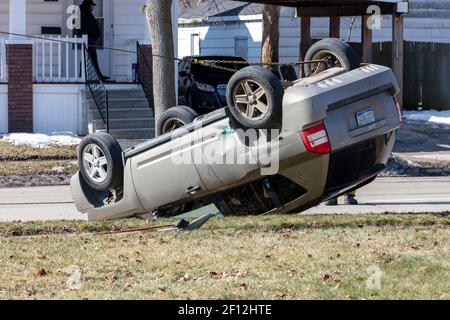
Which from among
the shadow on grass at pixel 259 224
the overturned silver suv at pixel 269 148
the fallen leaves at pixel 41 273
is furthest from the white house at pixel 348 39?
the fallen leaves at pixel 41 273

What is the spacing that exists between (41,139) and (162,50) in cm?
497

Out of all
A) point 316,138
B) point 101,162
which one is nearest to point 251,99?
point 316,138

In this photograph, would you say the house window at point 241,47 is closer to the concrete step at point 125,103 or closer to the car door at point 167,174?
Answer: the concrete step at point 125,103

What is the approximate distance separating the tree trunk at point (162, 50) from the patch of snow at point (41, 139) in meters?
3.78

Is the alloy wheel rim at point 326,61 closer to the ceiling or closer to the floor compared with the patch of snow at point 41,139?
closer to the ceiling

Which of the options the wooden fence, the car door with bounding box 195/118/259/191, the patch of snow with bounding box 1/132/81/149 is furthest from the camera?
the wooden fence

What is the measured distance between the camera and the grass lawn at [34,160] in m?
19.0

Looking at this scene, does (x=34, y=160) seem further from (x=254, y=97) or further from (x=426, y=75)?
(x=426, y=75)

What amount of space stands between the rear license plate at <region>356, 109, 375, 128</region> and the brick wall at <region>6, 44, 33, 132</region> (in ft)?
45.7

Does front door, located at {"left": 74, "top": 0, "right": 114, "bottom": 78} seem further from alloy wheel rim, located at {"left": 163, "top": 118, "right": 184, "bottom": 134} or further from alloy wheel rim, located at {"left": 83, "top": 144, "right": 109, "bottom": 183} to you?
alloy wheel rim, located at {"left": 83, "top": 144, "right": 109, "bottom": 183}

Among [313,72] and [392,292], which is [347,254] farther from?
[313,72]

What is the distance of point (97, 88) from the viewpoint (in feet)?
77.0

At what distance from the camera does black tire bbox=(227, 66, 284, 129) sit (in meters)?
10.6

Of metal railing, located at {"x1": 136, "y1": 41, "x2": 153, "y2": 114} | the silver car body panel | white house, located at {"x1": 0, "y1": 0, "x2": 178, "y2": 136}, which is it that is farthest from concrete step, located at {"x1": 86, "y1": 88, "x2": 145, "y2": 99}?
the silver car body panel
